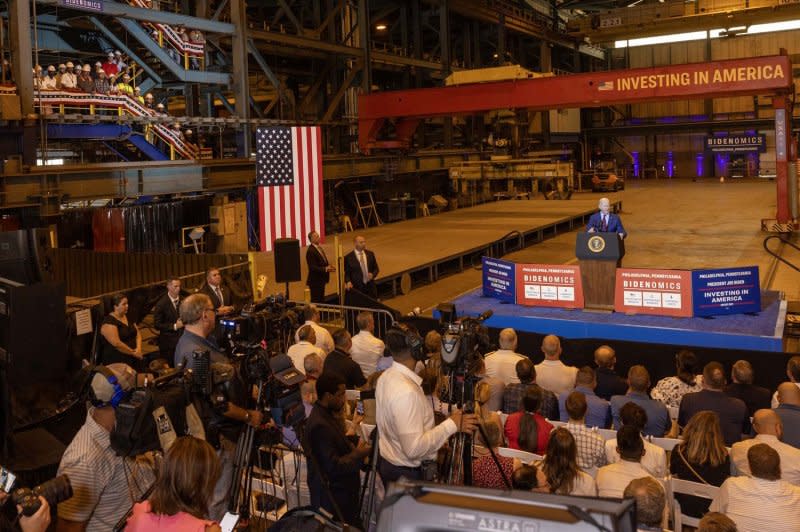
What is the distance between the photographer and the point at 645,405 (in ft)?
22.5

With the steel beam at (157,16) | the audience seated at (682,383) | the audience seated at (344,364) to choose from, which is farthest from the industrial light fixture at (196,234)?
the audience seated at (682,383)

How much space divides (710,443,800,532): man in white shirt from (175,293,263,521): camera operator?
9.57ft

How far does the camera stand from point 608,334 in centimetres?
1176

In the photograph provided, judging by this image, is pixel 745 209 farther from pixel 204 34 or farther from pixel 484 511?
pixel 484 511

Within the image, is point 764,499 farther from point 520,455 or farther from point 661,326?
point 661,326

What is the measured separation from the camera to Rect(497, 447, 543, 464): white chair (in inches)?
227

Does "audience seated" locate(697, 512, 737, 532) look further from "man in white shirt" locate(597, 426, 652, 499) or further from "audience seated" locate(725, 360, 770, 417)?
"audience seated" locate(725, 360, 770, 417)

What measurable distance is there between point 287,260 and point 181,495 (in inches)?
404

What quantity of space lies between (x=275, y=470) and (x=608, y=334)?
22.7 feet

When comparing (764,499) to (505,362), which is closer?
(764,499)

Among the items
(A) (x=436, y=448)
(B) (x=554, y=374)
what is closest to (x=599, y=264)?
(B) (x=554, y=374)

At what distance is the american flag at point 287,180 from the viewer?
17.4 meters

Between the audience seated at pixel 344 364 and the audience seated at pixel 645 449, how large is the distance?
269 centimetres

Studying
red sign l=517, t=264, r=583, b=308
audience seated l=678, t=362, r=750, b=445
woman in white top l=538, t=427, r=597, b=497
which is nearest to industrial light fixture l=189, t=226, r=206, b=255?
red sign l=517, t=264, r=583, b=308
